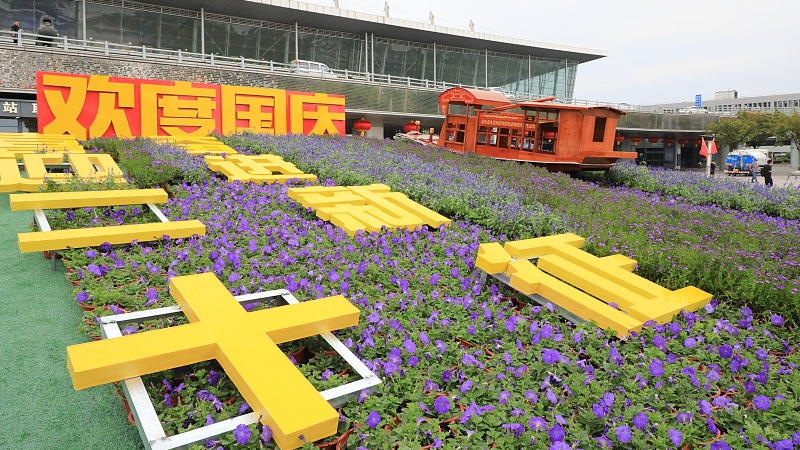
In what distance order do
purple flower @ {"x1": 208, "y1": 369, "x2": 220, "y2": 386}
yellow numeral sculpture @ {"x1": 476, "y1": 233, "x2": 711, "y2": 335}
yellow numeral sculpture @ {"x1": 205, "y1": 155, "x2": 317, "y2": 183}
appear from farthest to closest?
yellow numeral sculpture @ {"x1": 205, "y1": 155, "x2": 317, "y2": 183}, yellow numeral sculpture @ {"x1": 476, "y1": 233, "x2": 711, "y2": 335}, purple flower @ {"x1": 208, "y1": 369, "x2": 220, "y2": 386}

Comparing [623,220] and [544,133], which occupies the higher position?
[544,133]

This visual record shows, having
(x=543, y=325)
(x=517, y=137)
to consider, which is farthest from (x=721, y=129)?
(x=543, y=325)

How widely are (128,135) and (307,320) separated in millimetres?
10851

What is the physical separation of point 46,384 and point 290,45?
26816 millimetres

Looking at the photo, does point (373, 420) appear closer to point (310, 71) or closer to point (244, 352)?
point (244, 352)

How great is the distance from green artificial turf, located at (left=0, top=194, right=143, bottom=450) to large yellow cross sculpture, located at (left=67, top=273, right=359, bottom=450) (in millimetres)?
305

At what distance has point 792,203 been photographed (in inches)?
282

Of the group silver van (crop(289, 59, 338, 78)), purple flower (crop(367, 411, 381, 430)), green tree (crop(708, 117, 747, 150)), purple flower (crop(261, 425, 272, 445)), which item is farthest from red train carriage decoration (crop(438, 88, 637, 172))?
green tree (crop(708, 117, 747, 150))

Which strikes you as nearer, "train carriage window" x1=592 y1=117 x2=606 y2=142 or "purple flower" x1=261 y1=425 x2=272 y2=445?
"purple flower" x1=261 y1=425 x2=272 y2=445

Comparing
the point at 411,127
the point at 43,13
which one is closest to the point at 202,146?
the point at 411,127

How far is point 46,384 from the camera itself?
2.42 metres

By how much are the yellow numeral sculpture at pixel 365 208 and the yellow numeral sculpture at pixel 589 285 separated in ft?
4.20

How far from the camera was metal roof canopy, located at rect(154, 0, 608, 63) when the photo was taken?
2342cm

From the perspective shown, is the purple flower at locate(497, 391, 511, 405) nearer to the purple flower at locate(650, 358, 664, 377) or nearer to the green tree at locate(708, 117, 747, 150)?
the purple flower at locate(650, 358, 664, 377)
